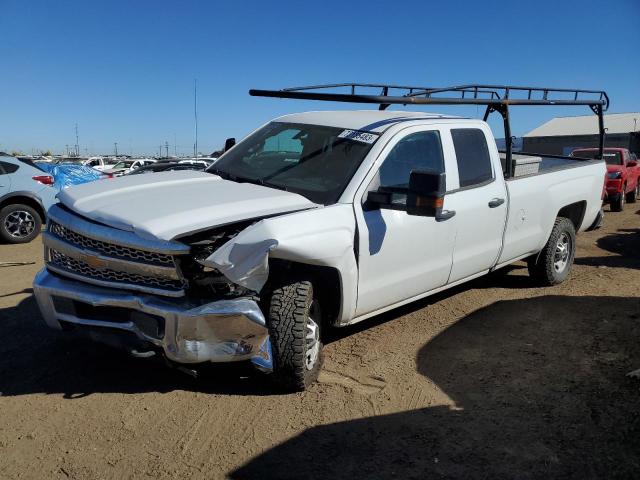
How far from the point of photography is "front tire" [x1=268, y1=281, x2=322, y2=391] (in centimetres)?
338

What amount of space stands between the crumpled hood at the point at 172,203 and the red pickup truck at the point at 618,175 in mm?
11567

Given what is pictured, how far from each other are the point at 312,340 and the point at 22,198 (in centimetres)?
771

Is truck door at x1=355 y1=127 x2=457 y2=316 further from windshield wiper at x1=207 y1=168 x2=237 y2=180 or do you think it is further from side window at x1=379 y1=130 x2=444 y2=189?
windshield wiper at x1=207 y1=168 x2=237 y2=180

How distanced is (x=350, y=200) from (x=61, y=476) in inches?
92.7

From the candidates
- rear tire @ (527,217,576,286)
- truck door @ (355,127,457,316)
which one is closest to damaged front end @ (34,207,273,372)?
truck door @ (355,127,457,316)

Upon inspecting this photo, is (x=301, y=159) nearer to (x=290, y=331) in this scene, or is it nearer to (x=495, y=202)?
(x=290, y=331)

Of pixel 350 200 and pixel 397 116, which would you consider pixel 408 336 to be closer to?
pixel 350 200

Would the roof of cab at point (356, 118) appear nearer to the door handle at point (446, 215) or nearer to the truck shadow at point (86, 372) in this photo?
the door handle at point (446, 215)

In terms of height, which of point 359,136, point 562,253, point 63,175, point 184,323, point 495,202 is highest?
point 359,136

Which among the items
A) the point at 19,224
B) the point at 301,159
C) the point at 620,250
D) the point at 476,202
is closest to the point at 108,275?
the point at 301,159

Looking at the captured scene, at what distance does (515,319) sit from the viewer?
17.0ft

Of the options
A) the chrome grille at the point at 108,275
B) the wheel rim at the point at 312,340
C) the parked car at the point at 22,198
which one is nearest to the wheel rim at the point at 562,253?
the wheel rim at the point at 312,340

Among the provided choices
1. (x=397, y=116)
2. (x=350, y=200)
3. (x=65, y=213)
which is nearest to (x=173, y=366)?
(x=65, y=213)

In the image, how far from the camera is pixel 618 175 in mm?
14195
